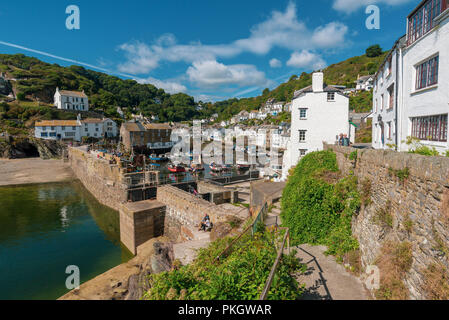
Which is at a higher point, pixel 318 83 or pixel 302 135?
pixel 318 83

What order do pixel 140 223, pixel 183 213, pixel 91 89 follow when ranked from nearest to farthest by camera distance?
pixel 183 213
pixel 140 223
pixel 91 89

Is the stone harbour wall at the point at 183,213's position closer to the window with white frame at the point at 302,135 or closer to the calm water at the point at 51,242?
the calm water at the point at 51,242

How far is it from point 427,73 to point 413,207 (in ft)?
25.5

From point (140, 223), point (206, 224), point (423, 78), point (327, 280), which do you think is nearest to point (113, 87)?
point (140, 223)

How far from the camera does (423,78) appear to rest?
1026cm

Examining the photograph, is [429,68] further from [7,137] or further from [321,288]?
[7,137]

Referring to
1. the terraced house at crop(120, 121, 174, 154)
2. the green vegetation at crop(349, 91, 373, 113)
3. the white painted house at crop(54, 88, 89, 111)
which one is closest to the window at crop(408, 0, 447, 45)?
the green vegetation at crop(349, 91, 373, 113)

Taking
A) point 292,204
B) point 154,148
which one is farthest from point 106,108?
point 292,204

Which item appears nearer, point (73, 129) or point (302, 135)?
point (302, 135)

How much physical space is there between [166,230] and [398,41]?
1830 centimetres

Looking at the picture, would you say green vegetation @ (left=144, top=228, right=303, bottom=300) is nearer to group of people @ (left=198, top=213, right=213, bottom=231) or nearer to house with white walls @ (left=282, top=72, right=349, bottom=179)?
group of people @ (left=198, top=213, right=213, bottom=231)

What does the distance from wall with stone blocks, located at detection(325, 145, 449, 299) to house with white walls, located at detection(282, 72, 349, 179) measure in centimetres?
1354

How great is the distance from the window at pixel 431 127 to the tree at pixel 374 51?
168m

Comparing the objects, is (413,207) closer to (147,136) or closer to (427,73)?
(427,73)
